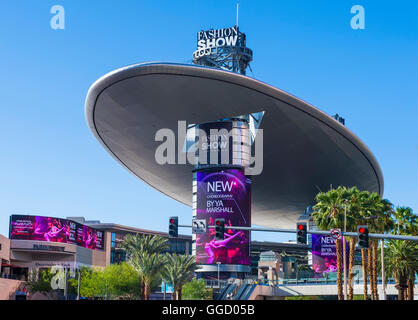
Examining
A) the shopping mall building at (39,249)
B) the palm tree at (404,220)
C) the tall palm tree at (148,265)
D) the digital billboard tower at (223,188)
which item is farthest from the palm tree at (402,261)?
the tall palm tree at (148,265)

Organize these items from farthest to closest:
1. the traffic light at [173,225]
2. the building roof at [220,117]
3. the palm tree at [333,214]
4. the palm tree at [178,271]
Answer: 1. the palm tree at [178,271]
2. the building roof at [220,117]
3. the palm tree at [333,214]
4. the traffic light at [173,225]

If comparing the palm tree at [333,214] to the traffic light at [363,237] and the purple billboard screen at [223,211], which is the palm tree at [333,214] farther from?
the traffic light at [363,237]

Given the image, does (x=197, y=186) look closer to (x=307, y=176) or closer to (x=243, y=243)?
(x=243, y=243)

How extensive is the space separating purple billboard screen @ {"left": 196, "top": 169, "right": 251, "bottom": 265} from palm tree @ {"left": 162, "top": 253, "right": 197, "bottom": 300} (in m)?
1.54

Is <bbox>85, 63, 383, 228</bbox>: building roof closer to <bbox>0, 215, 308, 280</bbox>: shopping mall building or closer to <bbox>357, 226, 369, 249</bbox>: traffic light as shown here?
<bbox>0, 215, 308, 280</bbox>: shopping mall building

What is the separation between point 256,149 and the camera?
85812 mm

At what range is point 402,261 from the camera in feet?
213

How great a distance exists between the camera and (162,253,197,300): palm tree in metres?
81.6

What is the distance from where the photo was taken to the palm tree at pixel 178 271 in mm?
81625

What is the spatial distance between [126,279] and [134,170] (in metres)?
18.1

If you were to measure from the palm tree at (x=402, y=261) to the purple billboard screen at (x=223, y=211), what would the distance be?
70.8 feet

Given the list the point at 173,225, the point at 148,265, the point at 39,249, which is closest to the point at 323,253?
the point at 148,265

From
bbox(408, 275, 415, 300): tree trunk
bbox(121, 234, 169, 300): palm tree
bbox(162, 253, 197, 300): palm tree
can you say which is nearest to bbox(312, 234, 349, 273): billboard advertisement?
bbox(162, 253, 197, 300): palm tree
